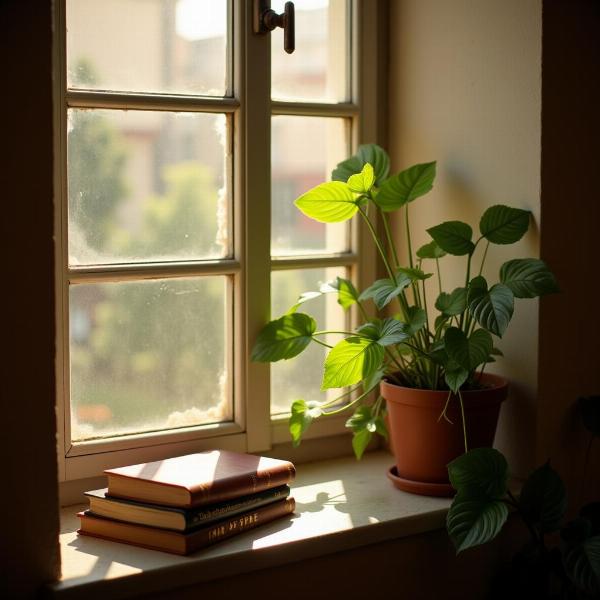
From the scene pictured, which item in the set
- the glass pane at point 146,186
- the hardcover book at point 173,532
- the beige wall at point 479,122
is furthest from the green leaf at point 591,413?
the glass pane at point 146,186

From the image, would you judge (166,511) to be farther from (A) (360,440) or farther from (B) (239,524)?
(A) (360,440)

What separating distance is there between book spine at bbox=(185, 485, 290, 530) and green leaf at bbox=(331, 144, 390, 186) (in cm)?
67

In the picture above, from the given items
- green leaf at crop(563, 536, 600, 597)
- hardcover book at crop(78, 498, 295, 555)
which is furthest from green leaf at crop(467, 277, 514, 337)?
hardcover book at crop(78, 498, 295, 555)

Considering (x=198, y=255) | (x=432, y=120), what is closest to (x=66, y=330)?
(x=198, y=255)

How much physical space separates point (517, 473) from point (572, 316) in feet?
1.17

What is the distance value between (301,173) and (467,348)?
0.63 m

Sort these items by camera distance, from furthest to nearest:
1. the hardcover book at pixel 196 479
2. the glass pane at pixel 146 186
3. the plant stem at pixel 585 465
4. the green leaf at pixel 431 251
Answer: the plant stem at pixel 585 465
the green leaf at pixel 431 251
the glass pane at pixel 146 186
the hardcover book at pixel 196 479

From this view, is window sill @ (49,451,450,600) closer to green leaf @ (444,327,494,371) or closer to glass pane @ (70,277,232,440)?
glass pane @ (70,277,232,440)

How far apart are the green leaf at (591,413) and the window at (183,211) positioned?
1.93ft

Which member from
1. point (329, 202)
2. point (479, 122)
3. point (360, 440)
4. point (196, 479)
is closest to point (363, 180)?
point (329, 202)

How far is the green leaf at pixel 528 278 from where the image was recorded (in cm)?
178

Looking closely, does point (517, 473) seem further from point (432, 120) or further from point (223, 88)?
point (223, 88)

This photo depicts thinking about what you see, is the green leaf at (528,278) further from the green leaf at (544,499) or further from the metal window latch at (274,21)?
the metal window latch at (274,21)

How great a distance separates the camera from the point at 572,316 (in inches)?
80.3
